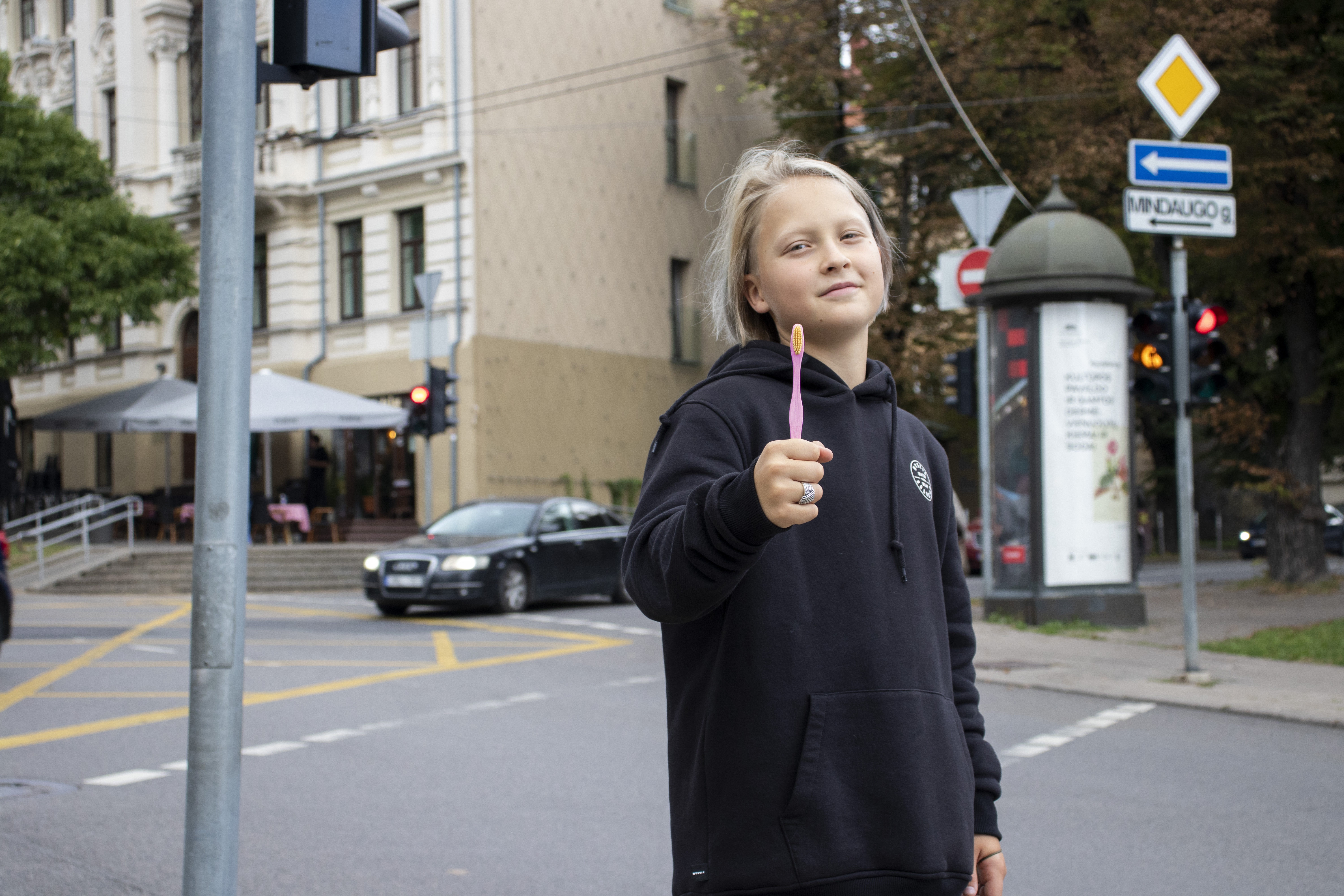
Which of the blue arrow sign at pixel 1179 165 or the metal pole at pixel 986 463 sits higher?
the blue arrow sign at pixel 1179 165

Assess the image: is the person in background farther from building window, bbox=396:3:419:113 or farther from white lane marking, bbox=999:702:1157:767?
white lane marking, bbox=999:702:1157:767

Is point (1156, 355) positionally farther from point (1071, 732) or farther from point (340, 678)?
point (340, 678)

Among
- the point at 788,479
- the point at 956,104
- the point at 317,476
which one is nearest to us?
the point at 788,479

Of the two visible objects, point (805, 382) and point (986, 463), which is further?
point (986, 463)

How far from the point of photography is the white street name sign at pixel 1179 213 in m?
10.0

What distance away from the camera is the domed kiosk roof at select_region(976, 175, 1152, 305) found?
14.2m

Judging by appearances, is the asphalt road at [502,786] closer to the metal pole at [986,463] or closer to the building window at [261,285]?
the metal pole at [986,463]

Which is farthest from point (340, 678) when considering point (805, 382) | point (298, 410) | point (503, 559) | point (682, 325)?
point (682, 325)

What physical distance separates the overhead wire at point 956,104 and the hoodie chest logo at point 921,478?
64.8 ft

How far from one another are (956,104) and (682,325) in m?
11.3

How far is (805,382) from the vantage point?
2.12 meters

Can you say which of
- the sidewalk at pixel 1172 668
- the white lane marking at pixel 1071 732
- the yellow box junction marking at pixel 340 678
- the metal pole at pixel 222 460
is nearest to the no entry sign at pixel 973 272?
the sidewalk at pixel 1172 668

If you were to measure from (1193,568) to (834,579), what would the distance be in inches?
359

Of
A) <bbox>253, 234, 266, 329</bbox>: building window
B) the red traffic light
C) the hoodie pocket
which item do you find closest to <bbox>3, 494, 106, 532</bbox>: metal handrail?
<bbox>253, 234, 266, 329</bbox>: building window
